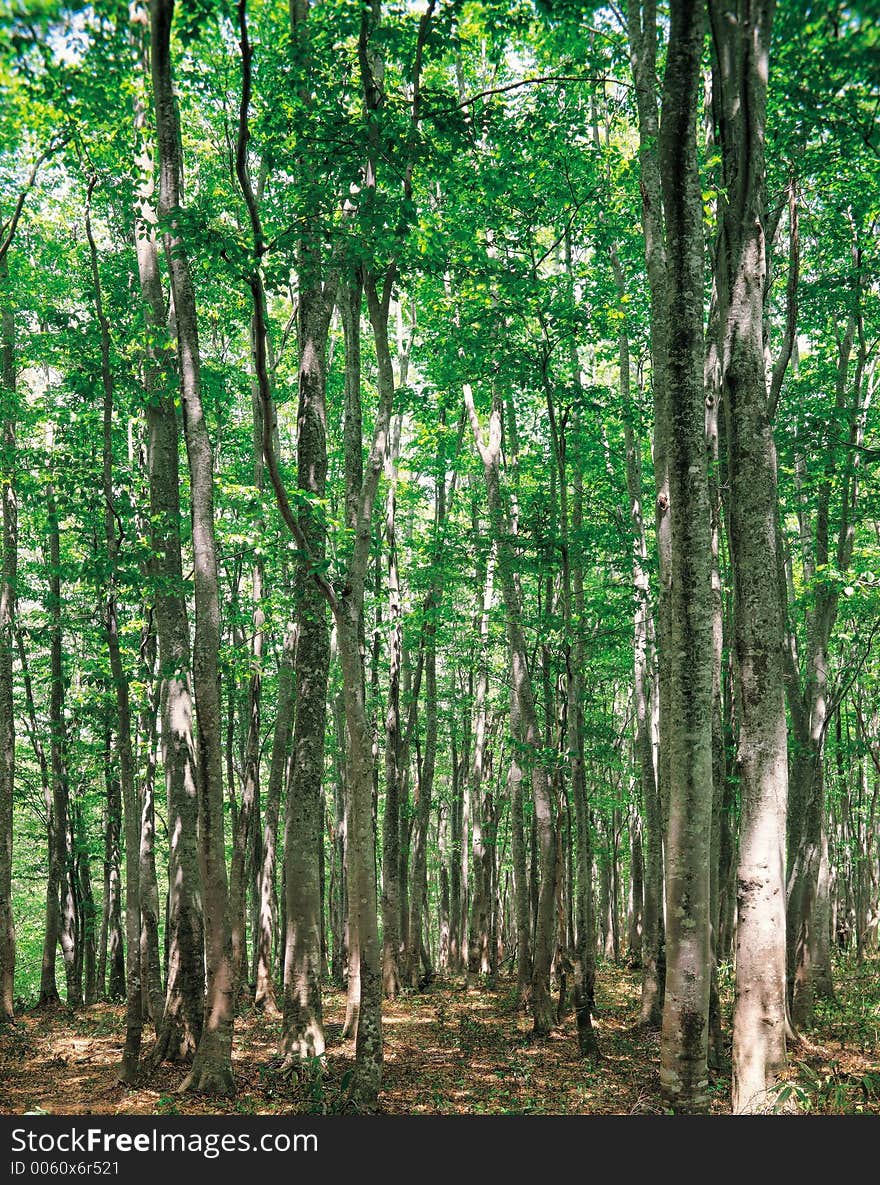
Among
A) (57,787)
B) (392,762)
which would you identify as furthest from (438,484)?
(57,787)

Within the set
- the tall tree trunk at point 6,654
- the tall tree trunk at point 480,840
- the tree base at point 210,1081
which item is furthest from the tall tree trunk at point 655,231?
the tall tree trunk at point 6,654

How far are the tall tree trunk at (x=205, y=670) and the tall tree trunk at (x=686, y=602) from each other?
4169mm

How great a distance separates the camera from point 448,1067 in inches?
433

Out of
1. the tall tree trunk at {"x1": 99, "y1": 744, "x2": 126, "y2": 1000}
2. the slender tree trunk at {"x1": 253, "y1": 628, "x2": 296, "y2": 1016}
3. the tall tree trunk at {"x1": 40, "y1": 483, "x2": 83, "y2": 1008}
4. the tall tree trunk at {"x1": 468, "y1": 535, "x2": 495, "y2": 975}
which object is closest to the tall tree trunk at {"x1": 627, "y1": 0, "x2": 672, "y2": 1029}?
the slender tree trunk at {"x1": 253, "y1": 628, "x2": 296, "y2": 1016}

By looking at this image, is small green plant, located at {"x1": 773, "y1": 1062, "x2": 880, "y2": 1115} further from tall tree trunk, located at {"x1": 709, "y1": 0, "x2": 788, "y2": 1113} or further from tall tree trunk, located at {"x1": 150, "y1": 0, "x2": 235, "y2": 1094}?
tall tree trunk, located at {"x1": 150, "y1": 0, "x2": 235, "y2": 1094}

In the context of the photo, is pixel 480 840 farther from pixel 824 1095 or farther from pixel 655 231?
pixel 655 231

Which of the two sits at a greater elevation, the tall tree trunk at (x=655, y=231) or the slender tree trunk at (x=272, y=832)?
the tall tree trunk at (x=655, y=231)

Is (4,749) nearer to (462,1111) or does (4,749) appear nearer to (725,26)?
(462,1111)

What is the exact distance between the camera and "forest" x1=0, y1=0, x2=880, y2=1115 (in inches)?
239

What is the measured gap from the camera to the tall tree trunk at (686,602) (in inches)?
231

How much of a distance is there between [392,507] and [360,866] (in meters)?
10.4

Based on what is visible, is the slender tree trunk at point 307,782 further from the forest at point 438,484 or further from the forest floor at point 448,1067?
the forest floor at point 448,1067

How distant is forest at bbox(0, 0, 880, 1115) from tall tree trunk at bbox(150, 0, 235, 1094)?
45 millimetres

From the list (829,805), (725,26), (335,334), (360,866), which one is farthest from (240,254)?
(829,805)
